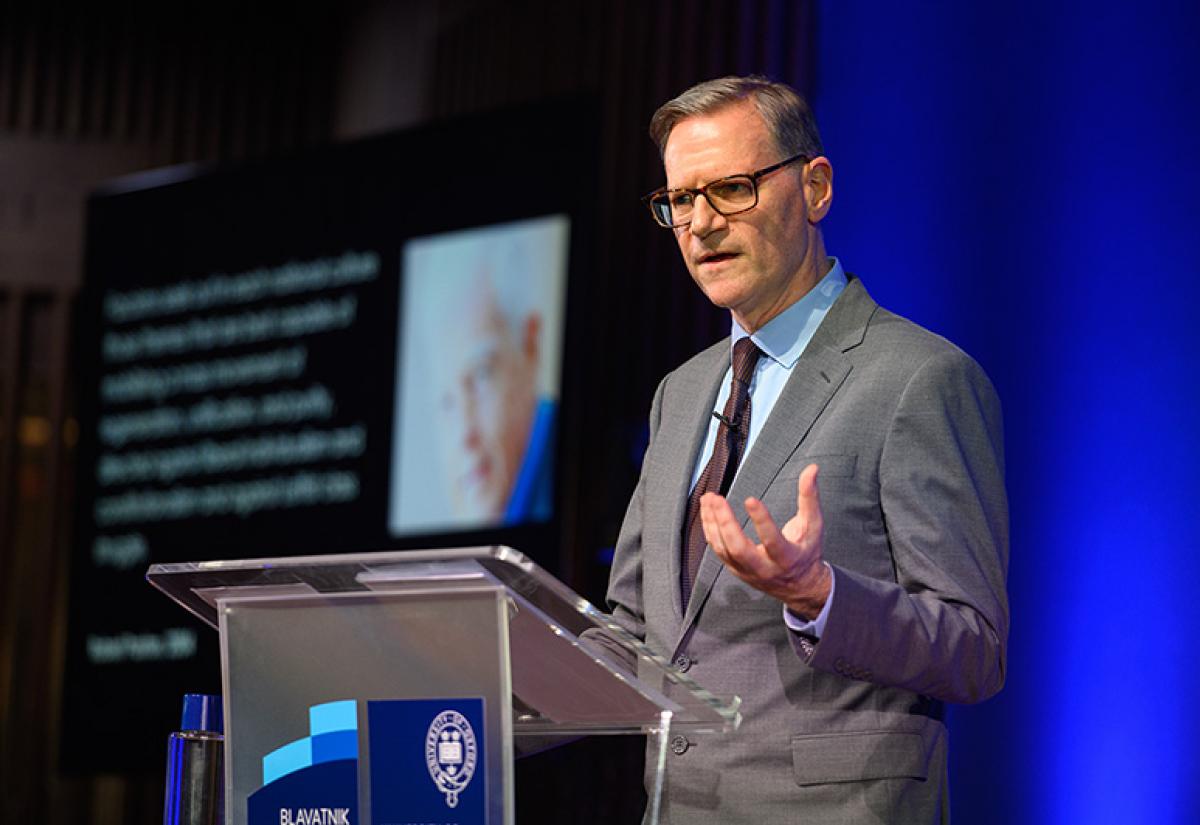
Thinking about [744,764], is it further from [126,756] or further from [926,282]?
A: [126,756]

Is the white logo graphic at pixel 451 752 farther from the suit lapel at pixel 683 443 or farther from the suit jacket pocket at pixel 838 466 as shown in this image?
the suit jacket pocket at pixel 838 466

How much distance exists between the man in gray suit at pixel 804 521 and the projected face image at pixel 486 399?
2356 millimetres

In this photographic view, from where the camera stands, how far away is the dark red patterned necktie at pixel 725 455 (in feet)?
6.86

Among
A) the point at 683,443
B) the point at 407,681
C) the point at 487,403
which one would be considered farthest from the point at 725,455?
the point at 487,403

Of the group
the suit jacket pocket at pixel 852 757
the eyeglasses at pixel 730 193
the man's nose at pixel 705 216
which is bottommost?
the suit jacket pocket at pixel 852 757

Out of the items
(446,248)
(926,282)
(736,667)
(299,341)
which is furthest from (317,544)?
(736,667)

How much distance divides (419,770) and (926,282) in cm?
223

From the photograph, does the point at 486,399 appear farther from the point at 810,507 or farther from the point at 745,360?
the point at 810,507

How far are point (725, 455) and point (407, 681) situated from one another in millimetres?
663

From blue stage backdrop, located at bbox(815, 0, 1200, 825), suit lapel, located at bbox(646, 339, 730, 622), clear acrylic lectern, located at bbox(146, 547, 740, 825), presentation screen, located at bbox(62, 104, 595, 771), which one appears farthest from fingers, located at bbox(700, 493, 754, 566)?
presentation screen, located at bbox(62, 104, 595, 771)

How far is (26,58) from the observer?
6500mm

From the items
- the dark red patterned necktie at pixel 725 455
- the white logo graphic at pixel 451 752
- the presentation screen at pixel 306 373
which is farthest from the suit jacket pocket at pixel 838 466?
the presentation screen at pixel 306 373

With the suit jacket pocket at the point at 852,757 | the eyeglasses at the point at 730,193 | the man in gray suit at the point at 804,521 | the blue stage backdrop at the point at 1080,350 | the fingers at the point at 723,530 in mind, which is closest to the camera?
the fingers at the point at 723,530

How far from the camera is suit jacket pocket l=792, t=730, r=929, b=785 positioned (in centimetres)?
186
